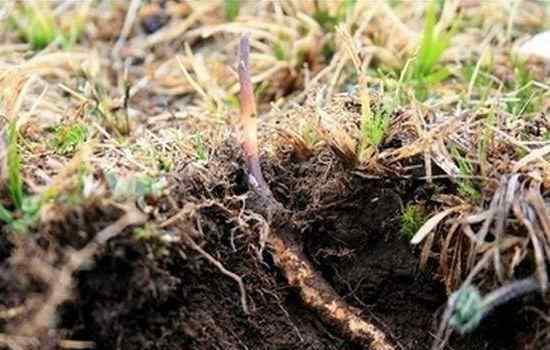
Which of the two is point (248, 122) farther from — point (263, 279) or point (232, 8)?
point (232, 8)

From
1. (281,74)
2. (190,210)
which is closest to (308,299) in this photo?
(190,210)

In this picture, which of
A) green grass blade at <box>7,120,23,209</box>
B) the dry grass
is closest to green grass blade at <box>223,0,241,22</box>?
the dry grass

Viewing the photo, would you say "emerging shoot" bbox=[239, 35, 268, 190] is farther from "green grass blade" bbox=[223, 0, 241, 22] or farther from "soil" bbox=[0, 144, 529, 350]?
"green grass blade" bbox=[223, 0, 241, 22]

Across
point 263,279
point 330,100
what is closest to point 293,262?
point 263,279

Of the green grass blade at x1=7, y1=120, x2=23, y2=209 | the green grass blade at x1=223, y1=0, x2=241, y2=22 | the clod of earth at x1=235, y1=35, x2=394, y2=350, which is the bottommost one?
the clod of earth at x1=235, y1=35, x2=394, y2=350

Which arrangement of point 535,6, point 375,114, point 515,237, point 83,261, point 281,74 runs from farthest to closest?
point 535,6
point 281,74
point 375,114
point 515,237
point 83,261

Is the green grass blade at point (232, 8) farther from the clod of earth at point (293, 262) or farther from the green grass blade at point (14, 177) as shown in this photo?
the green grass blade at point (14, 177)

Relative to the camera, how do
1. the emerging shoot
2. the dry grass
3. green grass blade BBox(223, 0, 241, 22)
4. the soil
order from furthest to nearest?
green grass blade BBox(223, 0, 241, 22) → the emerging shoot → the dry grass → the soil

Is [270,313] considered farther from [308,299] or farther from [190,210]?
[190,210]

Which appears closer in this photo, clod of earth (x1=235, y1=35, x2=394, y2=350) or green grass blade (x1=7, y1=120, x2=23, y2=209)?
green grass blade (x1=7, y1=120, x2=23, y2=209)
